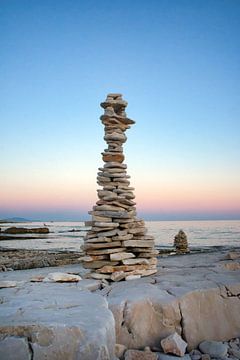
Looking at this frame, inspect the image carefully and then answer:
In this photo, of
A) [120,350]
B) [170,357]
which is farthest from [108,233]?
[170,357]

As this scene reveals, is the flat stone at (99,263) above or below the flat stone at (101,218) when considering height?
below

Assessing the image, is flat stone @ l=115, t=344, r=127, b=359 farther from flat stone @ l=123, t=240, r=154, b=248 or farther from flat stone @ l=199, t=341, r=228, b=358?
flat stone @ l=123, t=240, r=154, b=248

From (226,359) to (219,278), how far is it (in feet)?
7.28

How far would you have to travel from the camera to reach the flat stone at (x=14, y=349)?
10.9 ft

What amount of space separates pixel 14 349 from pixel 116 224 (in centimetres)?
472

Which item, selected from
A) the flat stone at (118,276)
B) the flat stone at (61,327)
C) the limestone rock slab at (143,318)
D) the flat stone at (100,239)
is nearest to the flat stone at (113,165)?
the flat stone at (100,239)

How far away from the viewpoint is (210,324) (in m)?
5.82

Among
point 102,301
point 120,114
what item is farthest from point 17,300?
point 120,114

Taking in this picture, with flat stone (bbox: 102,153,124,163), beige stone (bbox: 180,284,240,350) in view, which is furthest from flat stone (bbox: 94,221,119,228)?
beige stone (bbox: 180,284,240,350)

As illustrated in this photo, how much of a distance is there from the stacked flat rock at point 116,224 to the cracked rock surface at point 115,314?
46 centimetres

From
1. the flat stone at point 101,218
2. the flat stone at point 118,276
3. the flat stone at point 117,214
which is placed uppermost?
the flat stone at point 117,214

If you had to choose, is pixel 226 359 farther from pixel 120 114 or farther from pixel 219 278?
pixel 120 114

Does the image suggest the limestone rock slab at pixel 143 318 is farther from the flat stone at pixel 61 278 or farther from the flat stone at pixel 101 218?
the flat stone at pixel 101 218

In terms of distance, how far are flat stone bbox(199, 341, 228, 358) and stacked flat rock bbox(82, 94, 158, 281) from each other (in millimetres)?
2459
